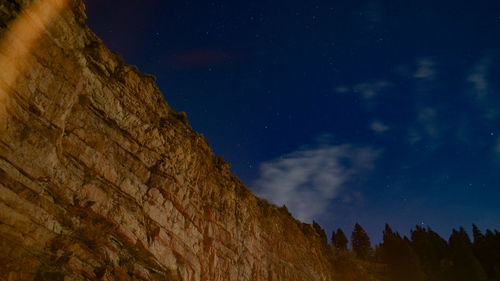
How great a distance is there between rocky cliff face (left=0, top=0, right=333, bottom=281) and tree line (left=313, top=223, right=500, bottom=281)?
3945 centimetres

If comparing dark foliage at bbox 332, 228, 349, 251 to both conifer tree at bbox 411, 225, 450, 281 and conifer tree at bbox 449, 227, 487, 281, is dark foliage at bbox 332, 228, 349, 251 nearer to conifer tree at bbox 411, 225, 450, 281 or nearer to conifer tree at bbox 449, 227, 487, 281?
conifer tree at bbox 411, 225, 450, 281

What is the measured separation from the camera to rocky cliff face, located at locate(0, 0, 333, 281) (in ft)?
36.8

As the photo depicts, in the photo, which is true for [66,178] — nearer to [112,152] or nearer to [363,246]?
[112,152]

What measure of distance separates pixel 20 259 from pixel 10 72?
22.2 ft

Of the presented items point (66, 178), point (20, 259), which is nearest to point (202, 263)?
point (66, 178)

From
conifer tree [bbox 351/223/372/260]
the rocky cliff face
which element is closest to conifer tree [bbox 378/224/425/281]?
conifer tree [bbox 351/223/372/260]

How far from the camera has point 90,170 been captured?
15.4 meters

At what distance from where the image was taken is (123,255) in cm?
1454

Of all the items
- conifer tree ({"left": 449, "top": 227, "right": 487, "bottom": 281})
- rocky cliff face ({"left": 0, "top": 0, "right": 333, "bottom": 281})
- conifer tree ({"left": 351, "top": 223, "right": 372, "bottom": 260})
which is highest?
conifer tree ({"left": 351, "top": 223, "right": 372, "bottom": 260})

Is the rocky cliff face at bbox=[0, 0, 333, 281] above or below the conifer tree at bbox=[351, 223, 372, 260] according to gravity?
below

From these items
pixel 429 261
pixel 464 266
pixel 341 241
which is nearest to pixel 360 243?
pixel 341 241

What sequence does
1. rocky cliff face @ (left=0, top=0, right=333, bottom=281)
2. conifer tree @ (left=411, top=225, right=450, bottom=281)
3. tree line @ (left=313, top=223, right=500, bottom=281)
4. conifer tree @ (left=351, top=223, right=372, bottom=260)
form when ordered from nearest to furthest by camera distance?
rocky cliff face @ (left=0, top=0, right=333, bottom=281)
tree line @ (left=313, top=223, right=500, bottom=281)
conifer tree @ (left=411, top=225, right=450, bottom=281)
conifer tree @ (left=351, top=223, right=372, bottom=260)

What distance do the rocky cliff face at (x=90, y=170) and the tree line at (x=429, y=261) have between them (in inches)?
1553

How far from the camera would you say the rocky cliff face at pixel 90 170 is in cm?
1122
